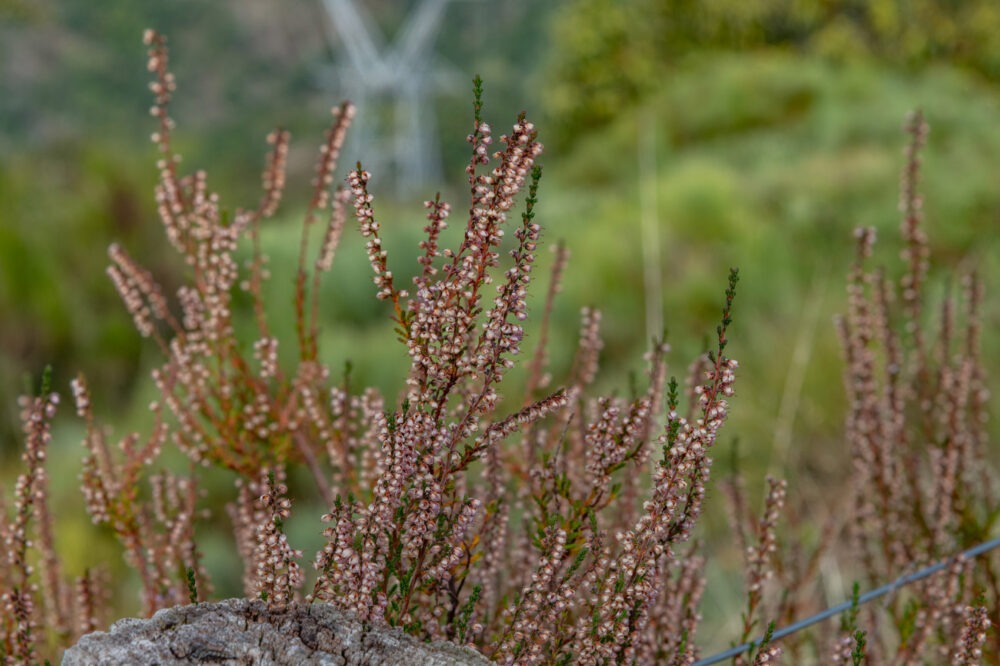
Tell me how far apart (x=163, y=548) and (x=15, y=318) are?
586 cm

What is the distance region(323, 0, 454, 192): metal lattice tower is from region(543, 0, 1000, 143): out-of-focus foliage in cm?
606

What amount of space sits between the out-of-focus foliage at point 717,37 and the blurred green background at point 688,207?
3cm

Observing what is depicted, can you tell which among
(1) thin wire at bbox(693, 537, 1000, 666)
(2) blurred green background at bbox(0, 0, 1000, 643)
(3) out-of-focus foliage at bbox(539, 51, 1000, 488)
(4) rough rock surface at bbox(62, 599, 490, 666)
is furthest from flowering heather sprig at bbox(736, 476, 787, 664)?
(3) out-of-focus foliage at bbox(539, 51, 1000, 488)

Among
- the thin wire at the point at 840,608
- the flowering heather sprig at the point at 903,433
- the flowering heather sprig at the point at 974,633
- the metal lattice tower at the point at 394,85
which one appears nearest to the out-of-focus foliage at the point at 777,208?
the flowering heather sprig at the point at 903,433

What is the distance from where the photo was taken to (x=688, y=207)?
748cm

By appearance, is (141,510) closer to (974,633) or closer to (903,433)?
(974,633)

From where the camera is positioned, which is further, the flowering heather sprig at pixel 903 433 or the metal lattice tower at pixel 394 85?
the metal lattice tower at pixel 394 85

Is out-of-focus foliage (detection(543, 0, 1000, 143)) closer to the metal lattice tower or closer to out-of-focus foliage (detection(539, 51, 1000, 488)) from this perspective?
out-of-focus foliage (detection(539, 51, 1000, 488))

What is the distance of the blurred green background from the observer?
5.36 metres

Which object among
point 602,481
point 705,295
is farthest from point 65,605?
point 705,295

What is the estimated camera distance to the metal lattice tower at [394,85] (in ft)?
81.4

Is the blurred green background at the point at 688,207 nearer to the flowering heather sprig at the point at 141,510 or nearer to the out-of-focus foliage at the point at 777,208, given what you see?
the out-of-focus foliage at the point at 777,208

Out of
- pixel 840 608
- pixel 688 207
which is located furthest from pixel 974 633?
pixel 688 207

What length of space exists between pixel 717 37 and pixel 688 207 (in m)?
9.64
